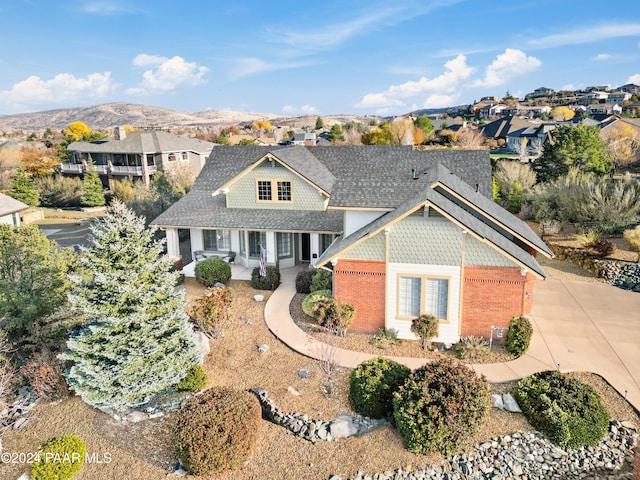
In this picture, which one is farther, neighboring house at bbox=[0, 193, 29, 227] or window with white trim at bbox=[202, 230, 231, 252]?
neighboring house at bbox=[0, 193, 29, 227]

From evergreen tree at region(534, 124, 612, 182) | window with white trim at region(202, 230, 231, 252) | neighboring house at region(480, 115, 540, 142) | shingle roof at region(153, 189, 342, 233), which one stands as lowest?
window with white trim at region(202, 230, 231, 252)

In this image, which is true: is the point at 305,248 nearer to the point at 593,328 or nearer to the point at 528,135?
the point at 593,328

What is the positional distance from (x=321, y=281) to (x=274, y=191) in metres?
7.18

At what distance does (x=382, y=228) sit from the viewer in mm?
15195

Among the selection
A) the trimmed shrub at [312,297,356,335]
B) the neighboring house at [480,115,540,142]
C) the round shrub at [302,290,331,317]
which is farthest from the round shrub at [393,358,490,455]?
the neighboring house at [480,115,540,142]

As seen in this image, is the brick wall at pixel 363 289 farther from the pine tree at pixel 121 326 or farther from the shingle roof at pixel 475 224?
the pine tree at pixel 121 326

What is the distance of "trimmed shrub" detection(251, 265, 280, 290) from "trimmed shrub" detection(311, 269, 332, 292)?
2.31m

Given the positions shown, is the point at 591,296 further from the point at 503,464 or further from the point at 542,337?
the point at 503,464

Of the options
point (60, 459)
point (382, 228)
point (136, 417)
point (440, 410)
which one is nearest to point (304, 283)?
point (382, 228)

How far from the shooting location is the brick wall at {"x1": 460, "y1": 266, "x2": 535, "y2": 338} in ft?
48.8

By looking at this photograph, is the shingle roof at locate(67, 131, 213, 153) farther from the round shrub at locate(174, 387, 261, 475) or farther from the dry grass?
the round shrub at locate(174, 387, 261, 475)

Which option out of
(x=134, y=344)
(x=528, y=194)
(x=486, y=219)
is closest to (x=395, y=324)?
(x=486, y=219)

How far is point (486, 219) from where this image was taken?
17953mm

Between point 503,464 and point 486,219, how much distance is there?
10.0 metres
